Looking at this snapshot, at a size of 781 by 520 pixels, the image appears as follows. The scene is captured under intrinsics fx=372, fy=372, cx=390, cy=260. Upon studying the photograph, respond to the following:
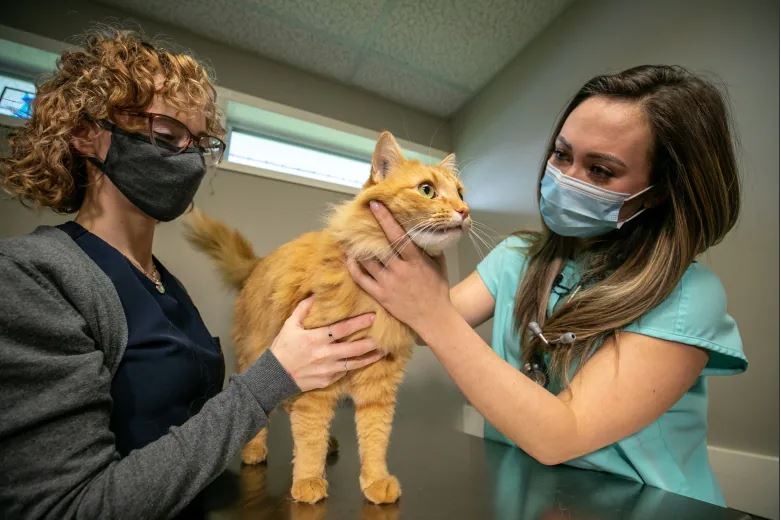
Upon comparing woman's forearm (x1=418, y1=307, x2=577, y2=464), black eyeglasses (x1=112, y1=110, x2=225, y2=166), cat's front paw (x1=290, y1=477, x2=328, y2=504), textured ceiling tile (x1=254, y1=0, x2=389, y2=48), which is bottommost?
cat's front paw (x1=290, y1=477, x2=328, y2=504)

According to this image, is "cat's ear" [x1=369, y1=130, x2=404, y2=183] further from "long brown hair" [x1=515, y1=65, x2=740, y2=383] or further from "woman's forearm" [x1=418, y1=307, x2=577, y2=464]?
"long brown hair" [x1=515, y1=65, x2=740, y2=383]

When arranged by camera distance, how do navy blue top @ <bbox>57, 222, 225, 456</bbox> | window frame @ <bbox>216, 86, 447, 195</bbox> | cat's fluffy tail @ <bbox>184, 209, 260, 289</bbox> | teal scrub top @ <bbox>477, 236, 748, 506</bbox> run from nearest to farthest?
navy blue top @ <bbox>57, 222, 225, 456</bbox>, teal scrub top @ <bbox>477, 236, 748, 506</bbox>, cat's fluffy tail @ <bbox>184, 209, 260, 289</bbox>, window frame @ <bbox>216, 86, 447, 195</bbox>

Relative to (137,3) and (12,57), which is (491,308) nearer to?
(137,3)

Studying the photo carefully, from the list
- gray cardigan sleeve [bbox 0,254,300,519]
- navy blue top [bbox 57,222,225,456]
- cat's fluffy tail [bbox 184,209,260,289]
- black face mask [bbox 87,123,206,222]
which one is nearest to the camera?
gray cardigan sleeve [bbox 0,254,300,519]

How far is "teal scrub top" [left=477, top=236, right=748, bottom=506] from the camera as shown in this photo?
103 centimetres

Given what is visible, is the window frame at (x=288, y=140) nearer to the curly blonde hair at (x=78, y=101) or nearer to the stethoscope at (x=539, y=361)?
the curly blonde hair at (x=78, y=101)

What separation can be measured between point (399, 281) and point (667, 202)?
952 millimetres

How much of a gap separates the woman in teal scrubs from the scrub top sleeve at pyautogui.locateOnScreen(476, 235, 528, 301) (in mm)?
290

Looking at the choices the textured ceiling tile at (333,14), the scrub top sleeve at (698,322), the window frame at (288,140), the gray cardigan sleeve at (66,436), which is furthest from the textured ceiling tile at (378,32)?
the gray cardigan sleeve at (66,436)

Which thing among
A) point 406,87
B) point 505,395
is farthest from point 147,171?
point 406,87

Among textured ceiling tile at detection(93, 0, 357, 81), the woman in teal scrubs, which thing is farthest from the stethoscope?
textured ceiling tile at detection(93, 0, 357, 81)

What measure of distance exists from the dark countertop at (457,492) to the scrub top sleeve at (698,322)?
1.33 feet

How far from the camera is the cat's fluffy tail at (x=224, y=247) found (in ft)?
5.22

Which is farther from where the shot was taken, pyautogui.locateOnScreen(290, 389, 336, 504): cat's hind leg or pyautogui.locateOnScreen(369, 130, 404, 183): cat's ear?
pyautogui.locateOnScreen(369, 130, 404, 183): cat's ear
